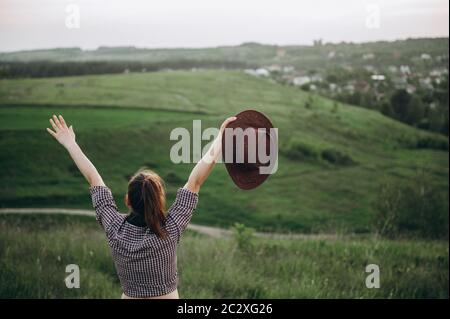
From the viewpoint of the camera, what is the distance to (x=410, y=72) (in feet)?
33.9

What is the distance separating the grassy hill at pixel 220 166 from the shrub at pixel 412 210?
0.52 feet

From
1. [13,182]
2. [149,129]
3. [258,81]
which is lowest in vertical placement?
[13,182]

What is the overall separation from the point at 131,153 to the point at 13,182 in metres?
1.65

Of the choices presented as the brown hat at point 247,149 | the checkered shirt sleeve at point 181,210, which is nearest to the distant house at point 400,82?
the brown hat at point 247,149

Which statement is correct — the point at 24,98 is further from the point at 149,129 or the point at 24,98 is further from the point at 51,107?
the point at 149,129

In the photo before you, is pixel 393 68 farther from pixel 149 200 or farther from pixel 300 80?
pixel 149 200

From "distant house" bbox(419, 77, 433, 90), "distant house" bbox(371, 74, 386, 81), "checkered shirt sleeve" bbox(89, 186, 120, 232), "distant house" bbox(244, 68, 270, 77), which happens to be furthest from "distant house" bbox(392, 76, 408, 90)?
"checkered shirt sleeve" bbox(89, 186, 120, 232)

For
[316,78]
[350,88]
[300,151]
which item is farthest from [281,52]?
[300,151]

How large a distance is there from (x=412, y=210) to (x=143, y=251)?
711cm

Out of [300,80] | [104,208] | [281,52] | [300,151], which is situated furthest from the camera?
[300,80]

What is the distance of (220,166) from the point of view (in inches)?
351

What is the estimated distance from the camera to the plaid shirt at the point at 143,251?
2367 mm

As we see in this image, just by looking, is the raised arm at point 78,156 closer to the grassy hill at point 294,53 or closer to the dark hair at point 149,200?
the dark hair at point 149,200

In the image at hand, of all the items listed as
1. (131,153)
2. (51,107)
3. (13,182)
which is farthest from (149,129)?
(13,182)
